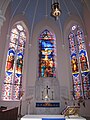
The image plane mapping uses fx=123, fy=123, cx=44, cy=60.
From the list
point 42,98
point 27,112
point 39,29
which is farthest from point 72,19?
point 27,112

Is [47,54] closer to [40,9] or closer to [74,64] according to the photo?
[74,64]

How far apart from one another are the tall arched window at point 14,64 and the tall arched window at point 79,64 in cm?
421

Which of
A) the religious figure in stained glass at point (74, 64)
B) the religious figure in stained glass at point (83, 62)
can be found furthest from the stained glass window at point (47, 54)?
the religious figure in stained glass at point (83, 62)

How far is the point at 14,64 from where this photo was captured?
31.8ft

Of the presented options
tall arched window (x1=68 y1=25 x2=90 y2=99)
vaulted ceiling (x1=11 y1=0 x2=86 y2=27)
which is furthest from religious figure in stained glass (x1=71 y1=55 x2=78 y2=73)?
vaulted ceiling (x1=11 y1=0 x2=86 y2=27)

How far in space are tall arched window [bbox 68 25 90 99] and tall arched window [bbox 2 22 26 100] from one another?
13.8ft

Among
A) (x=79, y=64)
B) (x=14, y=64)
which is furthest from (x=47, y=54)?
(x=14, y=64)

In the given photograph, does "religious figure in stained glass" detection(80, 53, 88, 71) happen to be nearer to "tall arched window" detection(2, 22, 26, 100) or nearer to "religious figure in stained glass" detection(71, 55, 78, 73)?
"religious figure in stained glass" detection(71, 55, 78, 73)

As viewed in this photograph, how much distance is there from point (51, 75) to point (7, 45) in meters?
4.18

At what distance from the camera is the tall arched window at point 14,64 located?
8.82m

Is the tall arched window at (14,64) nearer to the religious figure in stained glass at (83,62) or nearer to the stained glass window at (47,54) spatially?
the stained glass window at (47,54)

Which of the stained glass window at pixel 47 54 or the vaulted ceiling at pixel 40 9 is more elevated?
the vaulted ceiling at pixel 40 9

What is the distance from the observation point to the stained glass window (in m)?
10.1

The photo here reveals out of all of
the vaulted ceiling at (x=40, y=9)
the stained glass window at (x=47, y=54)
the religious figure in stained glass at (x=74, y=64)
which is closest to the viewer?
the religious figure in stained glass at (x=74, y=64)
